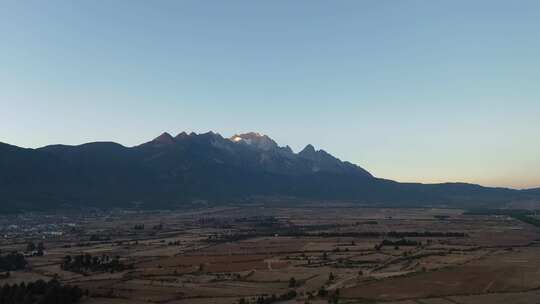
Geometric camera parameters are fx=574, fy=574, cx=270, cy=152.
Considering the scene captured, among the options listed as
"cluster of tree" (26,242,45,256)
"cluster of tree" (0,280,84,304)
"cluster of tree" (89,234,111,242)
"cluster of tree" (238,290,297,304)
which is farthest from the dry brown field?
"cluster of tree" (0,280,84,304)

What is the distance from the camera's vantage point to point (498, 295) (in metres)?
54.0

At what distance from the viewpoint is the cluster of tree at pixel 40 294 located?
52469 millimetres

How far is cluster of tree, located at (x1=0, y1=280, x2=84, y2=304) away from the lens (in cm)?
5247

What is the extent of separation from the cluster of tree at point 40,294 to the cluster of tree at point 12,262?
2353cm

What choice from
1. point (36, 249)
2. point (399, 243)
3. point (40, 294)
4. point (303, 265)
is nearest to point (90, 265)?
point (40, 294)

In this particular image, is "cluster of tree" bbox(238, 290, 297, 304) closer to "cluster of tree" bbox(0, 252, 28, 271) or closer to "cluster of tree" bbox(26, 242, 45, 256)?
"cluster of tree" bbox(0, 252, 28, 271)

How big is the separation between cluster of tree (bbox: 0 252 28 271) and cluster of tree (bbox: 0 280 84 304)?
2353 cm

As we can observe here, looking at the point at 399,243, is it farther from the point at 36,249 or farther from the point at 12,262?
the point at 36,249

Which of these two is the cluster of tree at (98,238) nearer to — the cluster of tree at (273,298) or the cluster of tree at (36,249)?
the cluster of tree at (36,249)

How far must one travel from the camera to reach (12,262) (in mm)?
80938

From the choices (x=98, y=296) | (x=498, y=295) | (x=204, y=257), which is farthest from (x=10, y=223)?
(x=498, y=295)

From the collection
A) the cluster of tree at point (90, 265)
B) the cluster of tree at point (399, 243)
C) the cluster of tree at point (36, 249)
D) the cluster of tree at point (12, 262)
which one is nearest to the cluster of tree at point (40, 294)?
the cluster of tree at point (90, 265)

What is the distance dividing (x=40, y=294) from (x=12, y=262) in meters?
29.8

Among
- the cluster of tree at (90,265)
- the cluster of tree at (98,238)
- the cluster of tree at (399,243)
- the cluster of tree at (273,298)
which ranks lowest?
the cluster of tree at (273,298)
